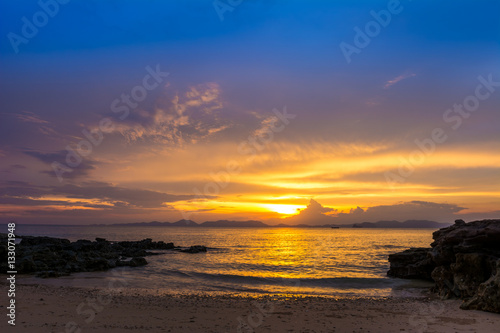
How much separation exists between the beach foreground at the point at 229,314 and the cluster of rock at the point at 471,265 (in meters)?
1.15

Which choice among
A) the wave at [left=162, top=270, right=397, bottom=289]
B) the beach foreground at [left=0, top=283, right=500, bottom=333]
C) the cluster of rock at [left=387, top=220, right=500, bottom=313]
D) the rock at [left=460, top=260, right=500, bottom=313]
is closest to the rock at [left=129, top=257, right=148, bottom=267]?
the wave at [left=162, top=270, right=397, bottom=289]

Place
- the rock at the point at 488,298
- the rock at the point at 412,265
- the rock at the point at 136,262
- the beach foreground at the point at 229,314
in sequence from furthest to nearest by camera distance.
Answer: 1. the rock at the point at 136,262
2. the rock at the point at 412,265
3. the rock at the point at 488,298
4. the beach foreground at the point at 229,314

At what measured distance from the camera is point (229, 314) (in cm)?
1583

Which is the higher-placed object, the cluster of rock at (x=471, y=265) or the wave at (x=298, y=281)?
the cluster of rock at (x=471, y=265)

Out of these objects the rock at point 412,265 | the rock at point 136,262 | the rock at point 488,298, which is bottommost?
the rock at point 136,262

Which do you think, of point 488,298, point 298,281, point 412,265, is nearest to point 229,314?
point 488,298

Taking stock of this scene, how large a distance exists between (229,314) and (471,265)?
1578cm

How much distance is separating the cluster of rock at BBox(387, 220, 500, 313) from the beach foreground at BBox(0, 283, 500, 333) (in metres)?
1.15

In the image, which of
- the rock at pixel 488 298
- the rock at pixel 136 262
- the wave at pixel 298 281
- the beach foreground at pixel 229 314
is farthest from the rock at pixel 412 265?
the rock at pixel 136 262

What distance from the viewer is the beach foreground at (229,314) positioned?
13031 mm

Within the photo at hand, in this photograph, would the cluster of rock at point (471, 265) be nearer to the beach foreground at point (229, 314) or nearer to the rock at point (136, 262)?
the beach foreground at point (229, 314)

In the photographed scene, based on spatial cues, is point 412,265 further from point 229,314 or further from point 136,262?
point 136,262

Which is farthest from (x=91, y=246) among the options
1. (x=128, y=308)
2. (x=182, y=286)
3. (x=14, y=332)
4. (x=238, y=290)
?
(x=14, y=332)

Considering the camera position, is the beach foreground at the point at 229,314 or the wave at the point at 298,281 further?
the wave at the point at 298,281
